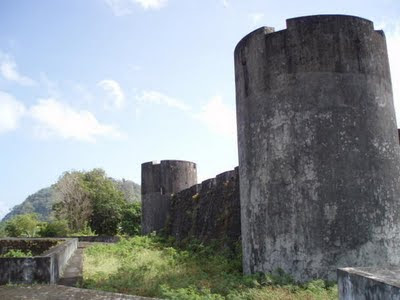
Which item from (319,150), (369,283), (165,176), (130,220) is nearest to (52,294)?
(369,283)

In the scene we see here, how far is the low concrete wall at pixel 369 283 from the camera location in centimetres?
255

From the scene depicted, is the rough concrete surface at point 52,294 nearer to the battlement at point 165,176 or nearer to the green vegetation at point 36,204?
the battlement at point 165,176

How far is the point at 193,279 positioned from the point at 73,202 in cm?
2709

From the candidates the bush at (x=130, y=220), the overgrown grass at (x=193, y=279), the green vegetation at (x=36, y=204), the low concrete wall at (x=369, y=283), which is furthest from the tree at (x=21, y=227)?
the green vegetation at (x=36, y=204)

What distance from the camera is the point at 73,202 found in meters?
33.1

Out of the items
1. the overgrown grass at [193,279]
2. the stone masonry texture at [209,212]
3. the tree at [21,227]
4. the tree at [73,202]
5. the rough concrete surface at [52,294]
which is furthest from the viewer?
the tree at [73,202]

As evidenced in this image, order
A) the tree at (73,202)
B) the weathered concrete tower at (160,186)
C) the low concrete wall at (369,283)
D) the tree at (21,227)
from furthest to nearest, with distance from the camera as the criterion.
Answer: the tree at (73,202) → the tree at (21,227) → the weathered concrete tower at (160,186) → the low concrete wall at (369,283)

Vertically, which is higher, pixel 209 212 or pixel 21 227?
pixel 209 212

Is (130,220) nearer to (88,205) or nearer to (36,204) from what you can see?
(88,205)

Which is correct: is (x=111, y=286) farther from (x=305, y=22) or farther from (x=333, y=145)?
(x=305, y=22)

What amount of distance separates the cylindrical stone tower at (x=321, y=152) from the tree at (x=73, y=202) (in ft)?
88.2

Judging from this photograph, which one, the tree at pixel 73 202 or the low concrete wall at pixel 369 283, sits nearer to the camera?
the low concrete wall at pixel 369 283

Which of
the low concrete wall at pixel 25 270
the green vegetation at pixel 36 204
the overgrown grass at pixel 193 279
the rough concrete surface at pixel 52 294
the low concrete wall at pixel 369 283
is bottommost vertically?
the overgrown grass at pixel 193 279

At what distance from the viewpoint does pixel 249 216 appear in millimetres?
7707
